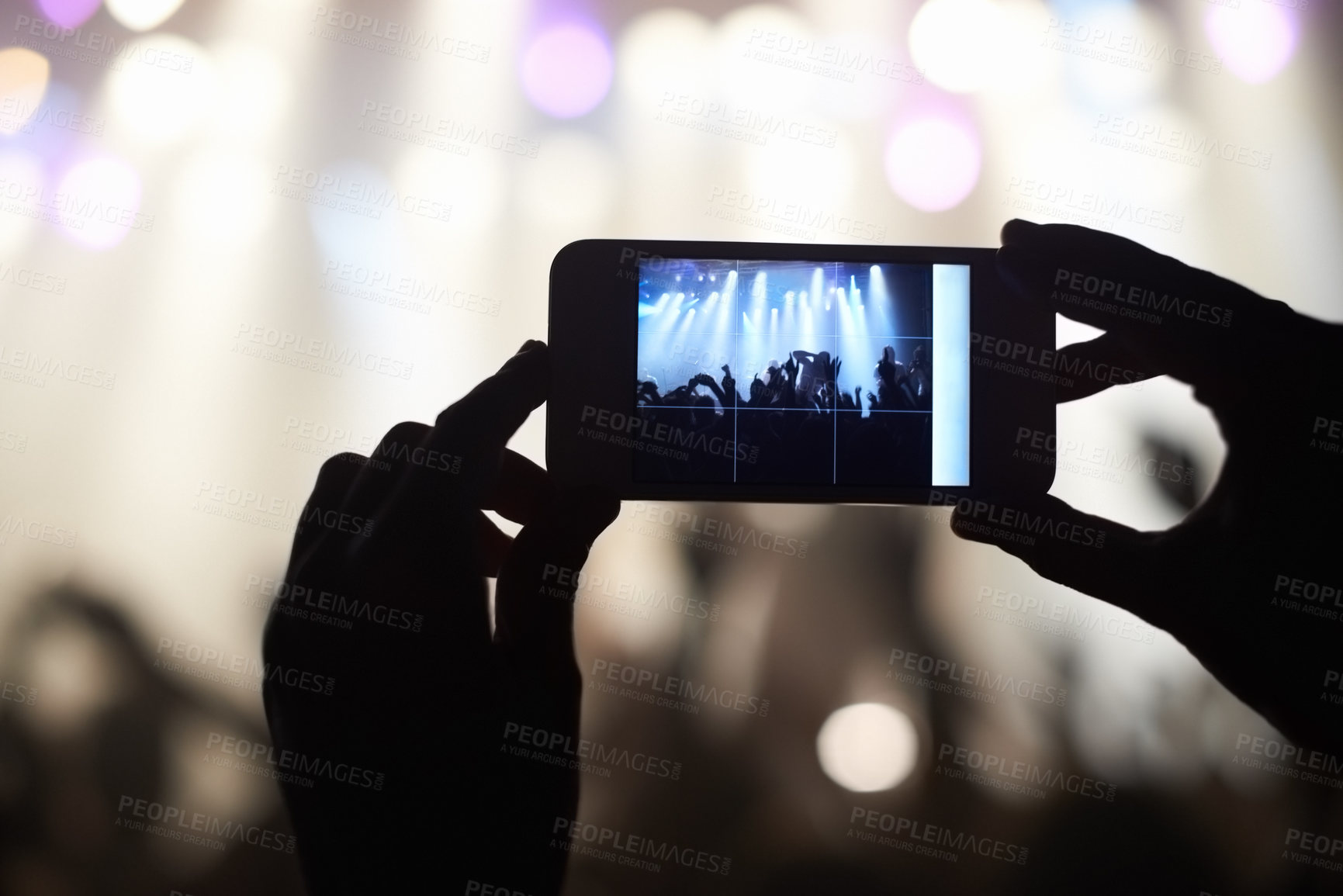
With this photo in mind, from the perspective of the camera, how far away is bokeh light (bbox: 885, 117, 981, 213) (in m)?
1.02

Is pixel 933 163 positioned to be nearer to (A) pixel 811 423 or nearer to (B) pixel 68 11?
(A) pixel 811 423

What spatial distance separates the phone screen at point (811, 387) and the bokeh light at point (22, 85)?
1.03 meters

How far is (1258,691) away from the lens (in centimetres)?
84

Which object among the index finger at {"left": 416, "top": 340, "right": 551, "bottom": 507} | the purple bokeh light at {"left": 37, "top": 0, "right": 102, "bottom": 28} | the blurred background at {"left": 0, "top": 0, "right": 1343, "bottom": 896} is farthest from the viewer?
the purple bokeh light at {"left": 37, "top": 0, "right": 102, "bottom": 28}

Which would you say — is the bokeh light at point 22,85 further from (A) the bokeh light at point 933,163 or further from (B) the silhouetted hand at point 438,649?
(A) the bokeh light at point 933,163

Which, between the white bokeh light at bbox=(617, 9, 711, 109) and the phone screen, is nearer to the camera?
the phone screen

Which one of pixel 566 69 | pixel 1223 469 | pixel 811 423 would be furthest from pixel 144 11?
pixel 1223 469

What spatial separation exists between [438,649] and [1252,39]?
1.43 m

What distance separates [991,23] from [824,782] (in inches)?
43.1

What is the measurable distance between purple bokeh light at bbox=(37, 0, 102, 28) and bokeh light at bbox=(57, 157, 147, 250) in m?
0.21

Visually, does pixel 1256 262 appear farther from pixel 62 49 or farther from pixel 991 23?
pixel 62 49

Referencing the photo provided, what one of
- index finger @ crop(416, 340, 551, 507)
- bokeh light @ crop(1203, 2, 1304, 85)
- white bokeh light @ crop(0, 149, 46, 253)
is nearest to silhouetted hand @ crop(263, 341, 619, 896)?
index finger @ crop(416, 340, 551, 507)

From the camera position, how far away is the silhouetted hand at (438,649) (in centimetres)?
74

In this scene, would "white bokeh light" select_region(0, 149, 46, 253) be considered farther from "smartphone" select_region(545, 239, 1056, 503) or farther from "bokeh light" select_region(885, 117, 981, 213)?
"bokeh light" select_region(885, 117, 981, 213)
